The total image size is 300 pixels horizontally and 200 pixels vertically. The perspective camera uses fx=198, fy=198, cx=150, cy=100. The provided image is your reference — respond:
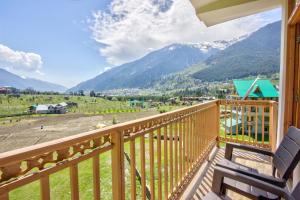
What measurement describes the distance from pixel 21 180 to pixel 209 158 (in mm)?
3446

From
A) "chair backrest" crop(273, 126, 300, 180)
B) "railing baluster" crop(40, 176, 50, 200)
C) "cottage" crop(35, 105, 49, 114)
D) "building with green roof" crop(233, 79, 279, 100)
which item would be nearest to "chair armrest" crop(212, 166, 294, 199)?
"chair backrest" crop(273, 126, 300, 180)

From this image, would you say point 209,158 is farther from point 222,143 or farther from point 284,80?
point 284,80

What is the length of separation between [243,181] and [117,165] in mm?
923

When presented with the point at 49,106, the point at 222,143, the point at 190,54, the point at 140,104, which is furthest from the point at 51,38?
the point at 190,54

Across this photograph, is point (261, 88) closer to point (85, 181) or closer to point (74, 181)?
point (85, 181)

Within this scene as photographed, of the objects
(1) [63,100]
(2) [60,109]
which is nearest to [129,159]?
(2) [60,109]

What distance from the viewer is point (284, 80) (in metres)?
2.51

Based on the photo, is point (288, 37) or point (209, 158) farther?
point (209, 158)

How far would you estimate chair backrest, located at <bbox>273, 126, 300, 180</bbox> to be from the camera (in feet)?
5.19

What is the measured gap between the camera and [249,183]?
4.60 feet

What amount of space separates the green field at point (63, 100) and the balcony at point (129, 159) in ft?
33.5

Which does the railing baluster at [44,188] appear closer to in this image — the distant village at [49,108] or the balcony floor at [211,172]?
the balcony floor at [211,172]

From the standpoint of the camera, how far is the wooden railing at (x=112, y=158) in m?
0.73

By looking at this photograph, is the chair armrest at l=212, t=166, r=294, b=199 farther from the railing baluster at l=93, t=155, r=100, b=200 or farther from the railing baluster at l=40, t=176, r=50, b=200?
the railing baluster at l=40, t=176, r=50, b=200
